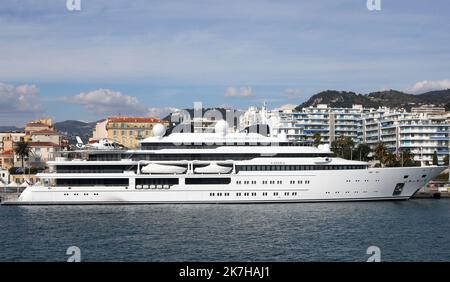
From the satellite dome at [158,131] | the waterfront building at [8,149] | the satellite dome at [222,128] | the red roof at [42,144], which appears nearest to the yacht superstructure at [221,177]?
the satellite dome at [158,131]

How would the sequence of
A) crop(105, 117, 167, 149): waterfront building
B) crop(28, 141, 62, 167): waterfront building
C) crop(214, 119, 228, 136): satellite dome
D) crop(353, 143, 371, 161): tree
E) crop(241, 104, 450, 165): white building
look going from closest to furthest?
crop(214, 119, 228, 136): satellite dome < crop(353, 143, 371, 161): tree < crop(28, 141, 62, 167): waterfront building < crop(241, 104, 450, 165): white building < crop(105, 117, 167, 149): waterfront building

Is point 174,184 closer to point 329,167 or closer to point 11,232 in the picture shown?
point 329,167

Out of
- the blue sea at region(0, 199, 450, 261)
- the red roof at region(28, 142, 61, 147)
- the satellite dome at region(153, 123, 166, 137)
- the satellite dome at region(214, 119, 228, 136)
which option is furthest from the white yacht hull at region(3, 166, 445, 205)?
the red roof at region(28, 142, 61, 147)

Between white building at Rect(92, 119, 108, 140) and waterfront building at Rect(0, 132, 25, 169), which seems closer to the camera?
waterfront building at Rect(0, 132, 25, 169)

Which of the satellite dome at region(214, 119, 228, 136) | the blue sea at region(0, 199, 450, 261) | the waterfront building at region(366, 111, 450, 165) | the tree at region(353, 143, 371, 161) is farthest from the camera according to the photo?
the waterfront building at region(366, 111, 450, 165)

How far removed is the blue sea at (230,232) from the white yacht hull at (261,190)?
1736 mm

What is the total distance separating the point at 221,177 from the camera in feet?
140

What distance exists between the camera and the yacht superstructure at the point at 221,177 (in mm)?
42219

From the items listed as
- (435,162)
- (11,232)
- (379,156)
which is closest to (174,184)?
(11,232)

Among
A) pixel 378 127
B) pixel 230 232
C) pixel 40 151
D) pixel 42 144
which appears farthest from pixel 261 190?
pixel 378 127

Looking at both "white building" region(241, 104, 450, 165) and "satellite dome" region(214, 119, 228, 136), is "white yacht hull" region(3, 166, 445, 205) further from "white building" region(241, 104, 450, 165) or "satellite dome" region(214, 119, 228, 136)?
"white building" region(241, 104, 450, 165)

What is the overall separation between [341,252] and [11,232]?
53.5 feet

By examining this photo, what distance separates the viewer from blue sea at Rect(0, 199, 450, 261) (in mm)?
23219

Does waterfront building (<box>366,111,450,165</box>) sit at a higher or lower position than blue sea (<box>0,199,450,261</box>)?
higher
